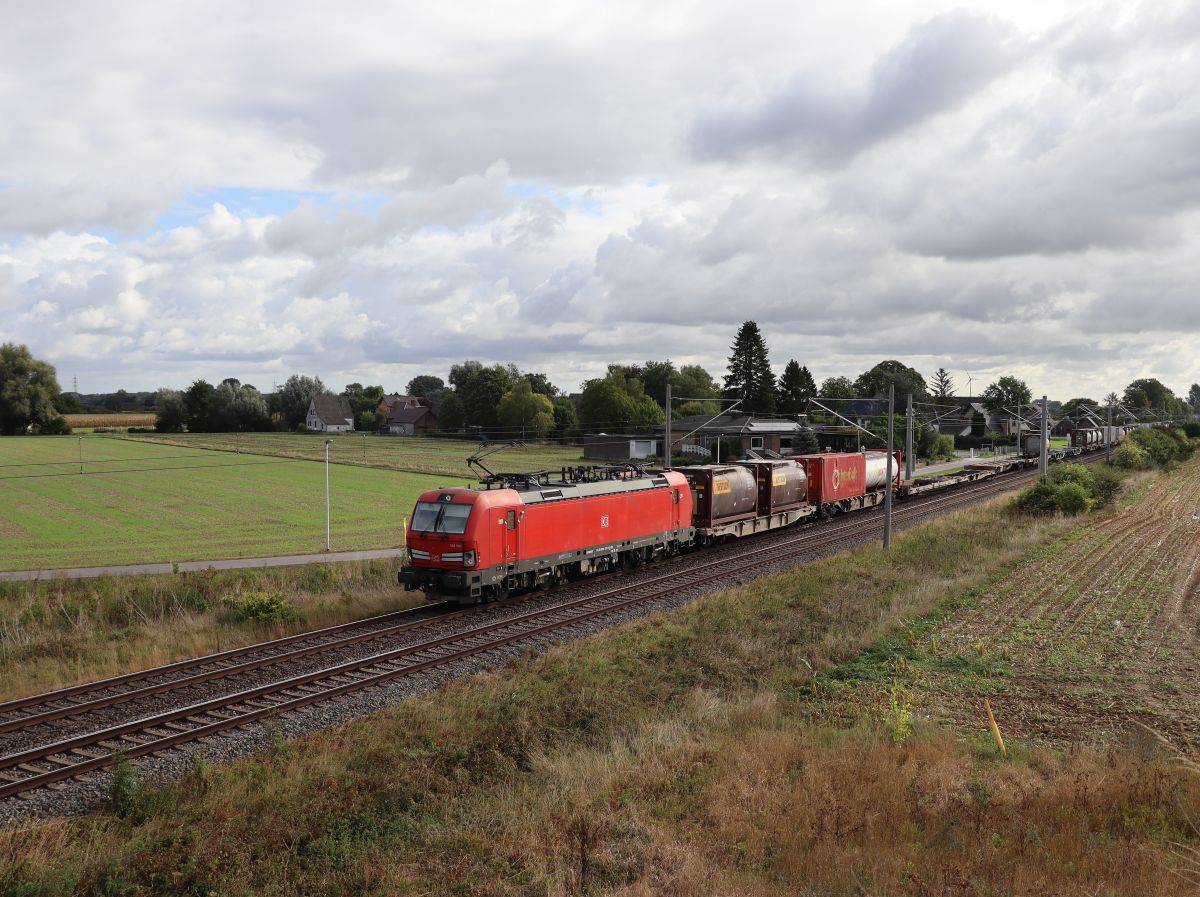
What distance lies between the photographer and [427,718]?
50.8 feet

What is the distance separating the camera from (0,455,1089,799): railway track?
14.6 m

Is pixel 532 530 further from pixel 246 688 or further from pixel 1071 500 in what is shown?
pixel 1071 500

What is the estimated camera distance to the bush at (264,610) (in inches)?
948

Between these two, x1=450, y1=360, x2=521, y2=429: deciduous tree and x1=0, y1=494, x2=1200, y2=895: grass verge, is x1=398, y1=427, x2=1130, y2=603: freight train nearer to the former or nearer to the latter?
x1=0, y1=494, x2=1200, y2=895: grass verge

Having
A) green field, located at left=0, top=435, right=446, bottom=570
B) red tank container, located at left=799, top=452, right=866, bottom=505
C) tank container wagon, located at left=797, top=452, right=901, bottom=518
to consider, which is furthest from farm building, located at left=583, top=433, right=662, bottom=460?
red tank container, located at left=799, top=452, right=866, bottom=505

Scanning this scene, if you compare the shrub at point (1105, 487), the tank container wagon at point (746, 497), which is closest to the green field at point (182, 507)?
the tank container wagon at point (746, 497)

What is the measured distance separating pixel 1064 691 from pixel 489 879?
497 inches

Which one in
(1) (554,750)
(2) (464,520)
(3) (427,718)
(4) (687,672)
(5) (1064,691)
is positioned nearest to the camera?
(1) (554,750)

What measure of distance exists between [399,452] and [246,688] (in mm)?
75739

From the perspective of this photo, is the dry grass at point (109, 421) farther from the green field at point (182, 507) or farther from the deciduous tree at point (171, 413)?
the green field at point (182, 507)

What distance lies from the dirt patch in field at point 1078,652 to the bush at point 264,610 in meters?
16.3

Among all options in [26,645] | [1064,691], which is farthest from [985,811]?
[26,645]

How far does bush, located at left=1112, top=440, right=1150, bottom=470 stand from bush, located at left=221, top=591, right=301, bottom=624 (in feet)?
227

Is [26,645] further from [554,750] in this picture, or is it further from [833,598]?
[833,598]
